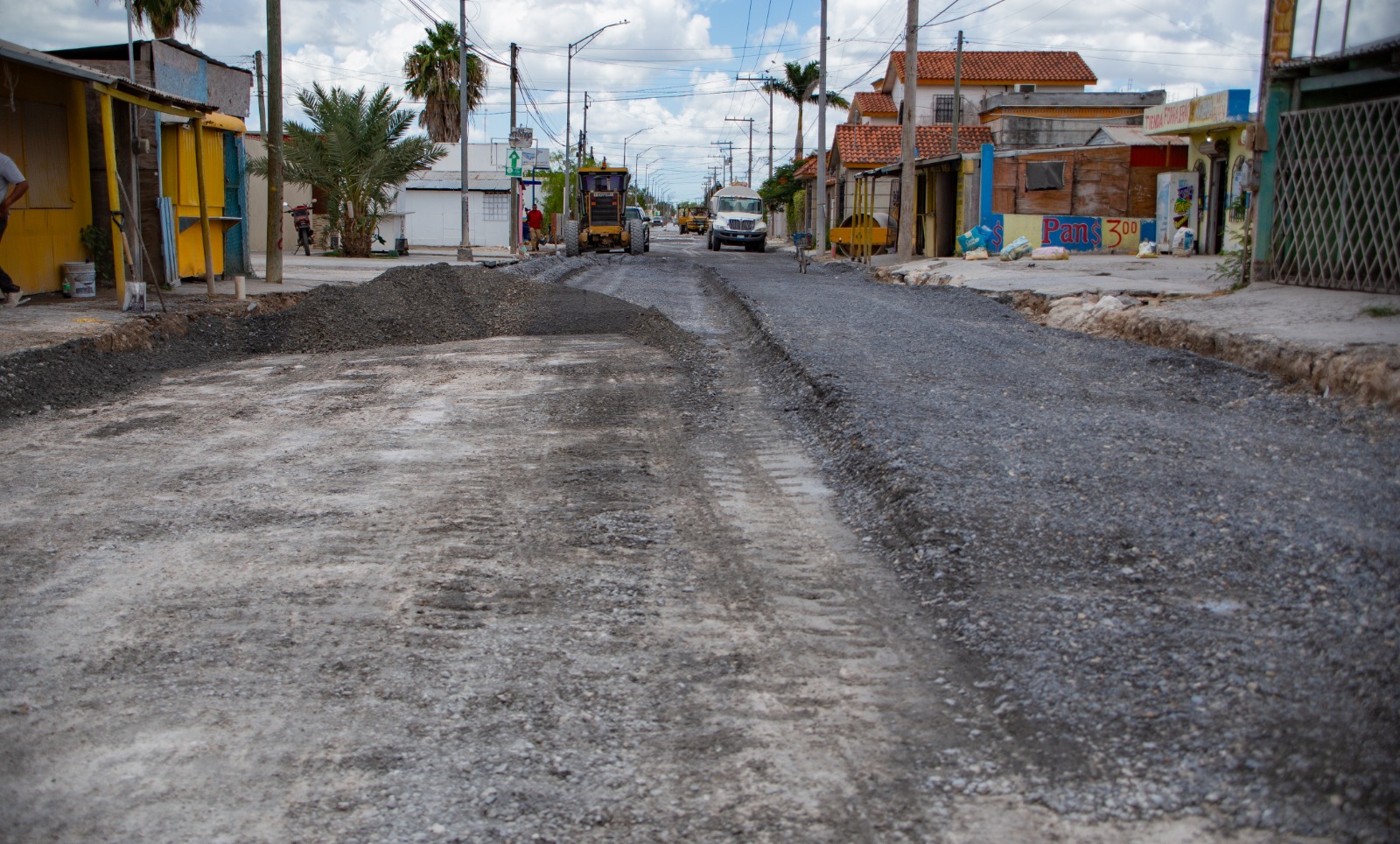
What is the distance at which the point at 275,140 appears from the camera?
19.5 meters

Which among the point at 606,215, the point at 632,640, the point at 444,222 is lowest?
the point at 632,640

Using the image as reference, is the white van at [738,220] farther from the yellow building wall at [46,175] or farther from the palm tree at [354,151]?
the yellow building wall at [46,175]

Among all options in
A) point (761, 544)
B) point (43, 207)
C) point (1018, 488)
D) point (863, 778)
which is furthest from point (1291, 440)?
point (43, 207)

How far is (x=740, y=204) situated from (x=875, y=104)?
70.0ft

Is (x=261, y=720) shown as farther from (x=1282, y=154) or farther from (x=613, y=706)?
(x=1282, y=154)

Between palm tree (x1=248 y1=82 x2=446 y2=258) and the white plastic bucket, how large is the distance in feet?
61.8

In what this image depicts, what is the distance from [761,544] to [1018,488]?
4.28ft

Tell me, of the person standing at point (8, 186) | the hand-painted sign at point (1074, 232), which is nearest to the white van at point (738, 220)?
the hand-painted sign at point (1074, 232)

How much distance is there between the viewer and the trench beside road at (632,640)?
2920mm

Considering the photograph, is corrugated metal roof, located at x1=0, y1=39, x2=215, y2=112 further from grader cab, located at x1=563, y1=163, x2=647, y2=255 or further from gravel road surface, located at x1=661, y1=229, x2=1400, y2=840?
grader cab, located at x1=563, y1=163, x2=647, y2=255

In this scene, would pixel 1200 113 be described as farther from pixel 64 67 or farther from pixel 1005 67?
pixel 1005 67

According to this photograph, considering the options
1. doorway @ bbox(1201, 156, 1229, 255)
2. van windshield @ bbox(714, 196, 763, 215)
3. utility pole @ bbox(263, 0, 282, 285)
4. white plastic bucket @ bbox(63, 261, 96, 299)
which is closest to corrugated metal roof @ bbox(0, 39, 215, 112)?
white plastic bucket @ bbox(63, 261, 96, 299)

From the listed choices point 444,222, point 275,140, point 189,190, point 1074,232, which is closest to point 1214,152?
point 1074,232

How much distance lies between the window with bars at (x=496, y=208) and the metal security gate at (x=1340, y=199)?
3796 centimetres
